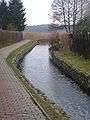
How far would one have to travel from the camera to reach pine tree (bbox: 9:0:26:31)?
78.3 meters

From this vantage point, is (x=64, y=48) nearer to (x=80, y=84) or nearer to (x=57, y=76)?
(x=57, y=76)

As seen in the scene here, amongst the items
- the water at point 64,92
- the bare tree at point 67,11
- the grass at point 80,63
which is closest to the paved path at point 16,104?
the water at point 64,92

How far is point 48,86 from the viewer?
2062 centimetres

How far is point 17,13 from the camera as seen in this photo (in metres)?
80.4

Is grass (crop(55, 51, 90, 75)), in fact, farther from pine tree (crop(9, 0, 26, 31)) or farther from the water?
pine tree (crop(9, 0, 26, 31))

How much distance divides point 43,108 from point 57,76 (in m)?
13.3

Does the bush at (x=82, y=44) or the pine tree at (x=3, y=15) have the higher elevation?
the pine tree at (x=3, y=15)

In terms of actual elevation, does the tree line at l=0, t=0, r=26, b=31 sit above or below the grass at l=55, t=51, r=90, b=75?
above

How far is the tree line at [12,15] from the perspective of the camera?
71644mm

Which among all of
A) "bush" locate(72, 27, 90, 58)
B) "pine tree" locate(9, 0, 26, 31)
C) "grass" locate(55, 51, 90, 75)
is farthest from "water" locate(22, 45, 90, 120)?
"pine tree" locate(9, 0, 26, 31)

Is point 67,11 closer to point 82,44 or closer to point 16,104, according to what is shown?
point 82,44

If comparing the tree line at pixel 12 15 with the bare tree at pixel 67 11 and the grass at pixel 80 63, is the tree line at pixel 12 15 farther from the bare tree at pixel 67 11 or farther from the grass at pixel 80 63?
the grass at pixel 80 63

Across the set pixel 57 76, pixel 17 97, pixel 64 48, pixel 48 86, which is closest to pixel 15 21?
pixel 64 48

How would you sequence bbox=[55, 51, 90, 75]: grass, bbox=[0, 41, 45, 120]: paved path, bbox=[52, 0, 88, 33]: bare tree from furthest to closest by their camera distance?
bbox=[52, 0, 88, 33]: bare tree, bbox=[55, 51, 90, 75]: grass, bbox=[0, 41, 45, 120]: paved path
